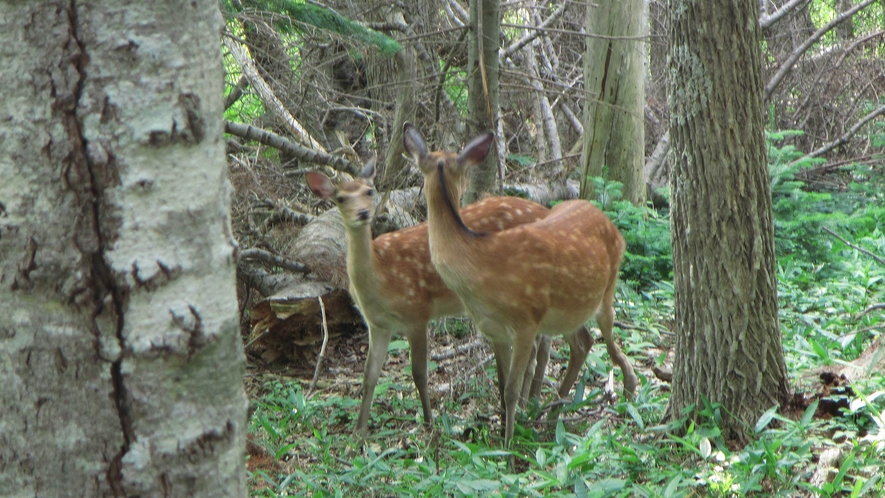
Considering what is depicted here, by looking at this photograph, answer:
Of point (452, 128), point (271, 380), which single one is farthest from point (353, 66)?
point (271, 380)

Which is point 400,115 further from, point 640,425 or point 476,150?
point 640,425

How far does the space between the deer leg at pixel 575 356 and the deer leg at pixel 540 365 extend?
0.50 feet

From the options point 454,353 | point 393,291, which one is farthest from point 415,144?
point 454,353

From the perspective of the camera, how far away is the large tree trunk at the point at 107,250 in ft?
5.48

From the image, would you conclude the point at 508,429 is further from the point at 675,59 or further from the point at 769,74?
the point at 769,74

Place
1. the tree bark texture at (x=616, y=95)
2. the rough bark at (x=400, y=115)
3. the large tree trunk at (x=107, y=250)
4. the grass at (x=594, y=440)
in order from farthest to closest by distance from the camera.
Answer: the tree bark texture at (x=616, y=95) → the rough bark at (x=400, y=115) → the grass at (x=594, y=440) → the large tree trunk at (x=107, y=250)

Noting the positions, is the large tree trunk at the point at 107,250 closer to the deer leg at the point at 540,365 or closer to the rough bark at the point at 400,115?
the deer leg at the point at 540,365

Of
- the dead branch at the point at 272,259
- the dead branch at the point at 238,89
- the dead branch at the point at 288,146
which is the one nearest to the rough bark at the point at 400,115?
the dead branch at the point at 288,146

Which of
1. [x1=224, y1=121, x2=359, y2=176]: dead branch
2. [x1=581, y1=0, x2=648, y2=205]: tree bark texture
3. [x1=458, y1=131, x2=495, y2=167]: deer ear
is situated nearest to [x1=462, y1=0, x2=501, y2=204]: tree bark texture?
[x1=224, y1=121, x2=359, y2=176]: dead branch

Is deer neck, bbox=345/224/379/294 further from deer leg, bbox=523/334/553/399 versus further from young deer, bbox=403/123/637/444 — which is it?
deer leg, bbox=523/334/553/399

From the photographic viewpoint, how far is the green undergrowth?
12.5 ft

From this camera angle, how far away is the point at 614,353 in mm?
6062

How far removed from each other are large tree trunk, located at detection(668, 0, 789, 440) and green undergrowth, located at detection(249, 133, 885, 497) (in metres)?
0.18

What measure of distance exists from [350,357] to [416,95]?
233 cm
